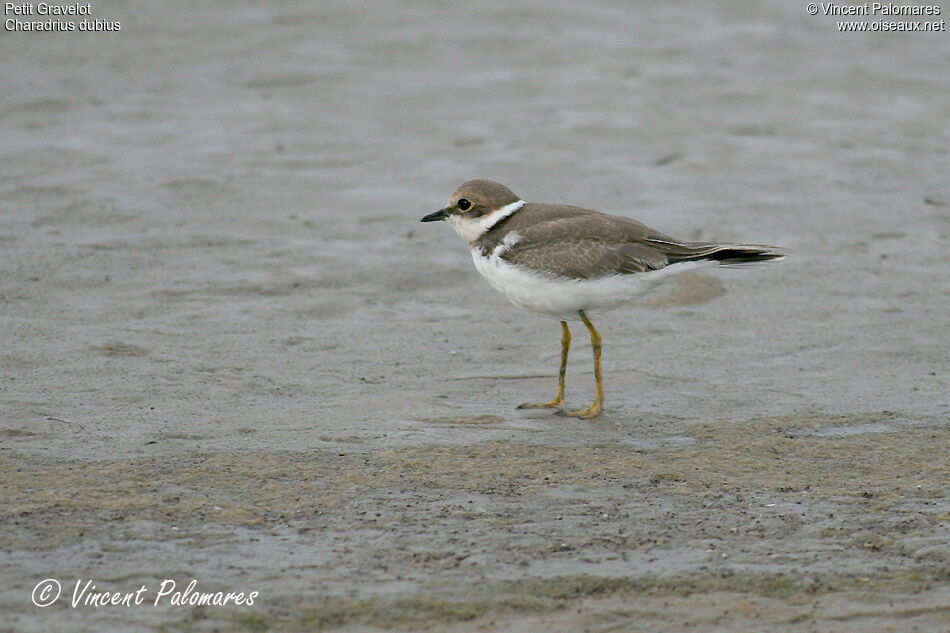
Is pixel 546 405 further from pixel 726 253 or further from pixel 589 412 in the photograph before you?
pixel 726 253

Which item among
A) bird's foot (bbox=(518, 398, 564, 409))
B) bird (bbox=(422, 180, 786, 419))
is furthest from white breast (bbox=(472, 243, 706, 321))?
bird's foot (bbox=(518, 398, 564, 409))

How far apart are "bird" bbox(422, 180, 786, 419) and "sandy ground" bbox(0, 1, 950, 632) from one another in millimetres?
614

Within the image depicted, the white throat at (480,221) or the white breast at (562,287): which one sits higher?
the white throat at (480,221)

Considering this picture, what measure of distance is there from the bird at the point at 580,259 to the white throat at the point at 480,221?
0.04 meters

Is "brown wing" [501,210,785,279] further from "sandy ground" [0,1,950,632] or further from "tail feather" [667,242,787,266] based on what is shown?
"sandy ground" [0,1,950,632]

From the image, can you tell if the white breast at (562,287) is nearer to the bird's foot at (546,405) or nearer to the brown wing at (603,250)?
the brown wing at (603,250)

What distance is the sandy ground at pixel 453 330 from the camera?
16.6ft

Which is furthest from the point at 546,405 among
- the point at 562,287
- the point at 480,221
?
the point at 480,221

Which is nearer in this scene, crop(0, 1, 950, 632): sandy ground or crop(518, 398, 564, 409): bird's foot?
crop(0, 1, 950, 632): sandy ground

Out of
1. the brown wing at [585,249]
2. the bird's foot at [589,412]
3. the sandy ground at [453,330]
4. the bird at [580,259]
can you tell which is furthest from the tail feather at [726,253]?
the bird's foot at [589,412]

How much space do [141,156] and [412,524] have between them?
7.30 meters

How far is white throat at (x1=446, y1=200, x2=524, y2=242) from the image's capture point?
7.65 m

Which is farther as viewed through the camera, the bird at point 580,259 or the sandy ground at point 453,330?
the bird at point 580,259

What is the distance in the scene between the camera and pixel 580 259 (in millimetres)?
7273
